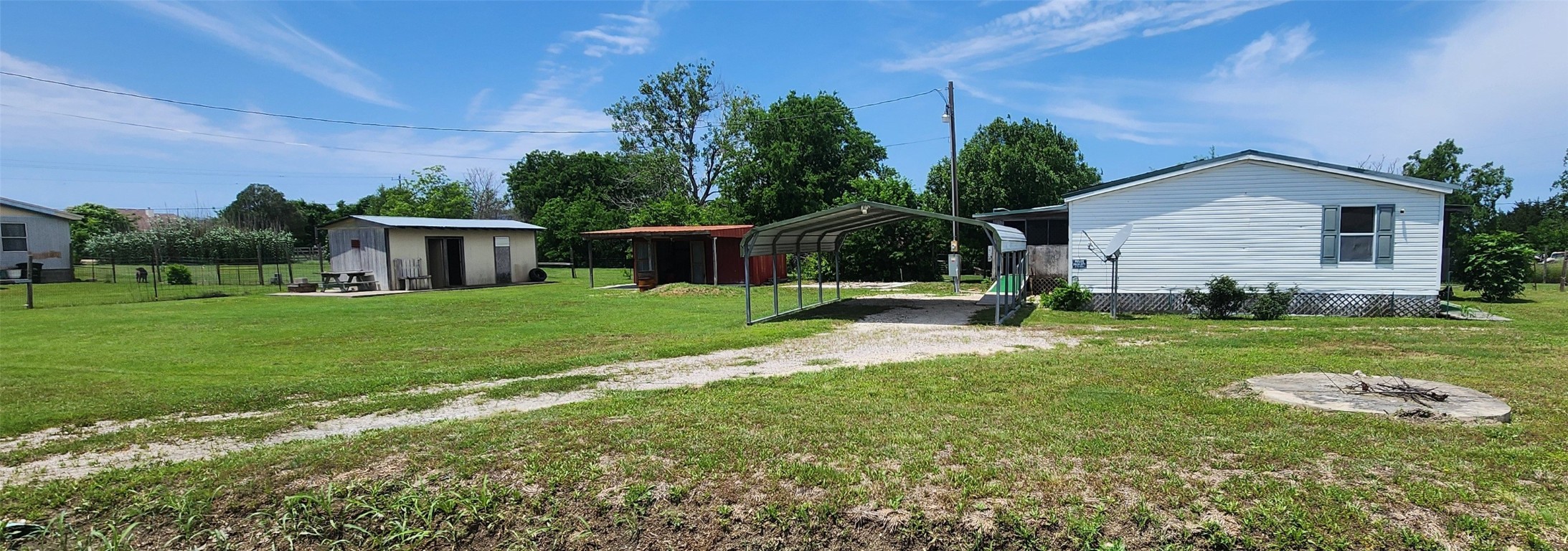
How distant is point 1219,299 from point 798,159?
25.2 metres

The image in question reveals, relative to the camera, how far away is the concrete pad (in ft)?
17.6

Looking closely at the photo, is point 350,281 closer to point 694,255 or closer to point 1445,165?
point 694,255

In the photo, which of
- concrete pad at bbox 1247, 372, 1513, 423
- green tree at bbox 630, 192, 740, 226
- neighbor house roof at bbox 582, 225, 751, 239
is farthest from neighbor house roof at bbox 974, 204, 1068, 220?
green tree at bbox 630, 192, 740, 226

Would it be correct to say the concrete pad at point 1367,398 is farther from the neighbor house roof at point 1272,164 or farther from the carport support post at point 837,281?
the carport support post at point 837,281

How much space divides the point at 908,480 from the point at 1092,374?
4.06 metres

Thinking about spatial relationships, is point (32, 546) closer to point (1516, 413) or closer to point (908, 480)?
point (908, 480)

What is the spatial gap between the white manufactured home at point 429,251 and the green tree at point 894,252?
13210 millimetres

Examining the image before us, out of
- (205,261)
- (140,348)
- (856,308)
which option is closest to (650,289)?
(856,308)

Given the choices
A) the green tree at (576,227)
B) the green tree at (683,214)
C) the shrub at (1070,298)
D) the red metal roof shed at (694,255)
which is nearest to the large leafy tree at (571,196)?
the green tree at (576,227)

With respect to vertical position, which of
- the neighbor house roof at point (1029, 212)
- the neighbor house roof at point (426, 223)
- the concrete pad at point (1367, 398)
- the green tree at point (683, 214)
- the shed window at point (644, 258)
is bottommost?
the concrete pad at point (1367, 398)

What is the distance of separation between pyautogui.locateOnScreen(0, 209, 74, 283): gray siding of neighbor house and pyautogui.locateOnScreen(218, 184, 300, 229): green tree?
3123cm

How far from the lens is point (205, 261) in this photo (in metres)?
25.6

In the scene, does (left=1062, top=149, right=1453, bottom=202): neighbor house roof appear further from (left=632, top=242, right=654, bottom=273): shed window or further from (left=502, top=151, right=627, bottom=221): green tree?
(left=502, top=151, right=627, bottom=221): green tree

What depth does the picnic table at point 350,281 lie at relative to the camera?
23.7 metres
